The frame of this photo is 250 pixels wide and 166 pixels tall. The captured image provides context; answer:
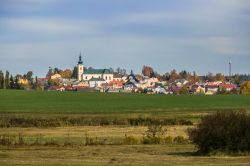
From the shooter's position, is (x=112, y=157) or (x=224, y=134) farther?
(x=224, y=134)

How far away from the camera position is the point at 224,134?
96.0 ft

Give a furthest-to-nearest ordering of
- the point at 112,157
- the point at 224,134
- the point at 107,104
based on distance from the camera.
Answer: the point at 107,104 → the point at 224,134 → the point at 112,157

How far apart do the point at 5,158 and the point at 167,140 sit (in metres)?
14.1

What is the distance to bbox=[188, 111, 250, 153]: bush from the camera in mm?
29375

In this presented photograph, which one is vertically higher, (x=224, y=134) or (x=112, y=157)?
(x=224, y=134)

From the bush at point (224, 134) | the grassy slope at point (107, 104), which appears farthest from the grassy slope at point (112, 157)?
the grassy slope at point (107, 104)

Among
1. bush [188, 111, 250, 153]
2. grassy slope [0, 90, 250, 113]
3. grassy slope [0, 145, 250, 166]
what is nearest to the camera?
grassy slope [0, 145, 250, 166]

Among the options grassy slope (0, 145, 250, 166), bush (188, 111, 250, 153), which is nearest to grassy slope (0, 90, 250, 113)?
grassy slope (0, 145, 250, 166)

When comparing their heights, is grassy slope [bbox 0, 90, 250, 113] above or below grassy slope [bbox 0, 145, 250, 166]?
above

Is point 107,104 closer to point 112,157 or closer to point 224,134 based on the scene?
point 224,134

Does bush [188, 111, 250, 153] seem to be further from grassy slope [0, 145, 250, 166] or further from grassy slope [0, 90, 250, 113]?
grassy slope [0, 90, 250, 113]

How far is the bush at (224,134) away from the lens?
29.4 meters

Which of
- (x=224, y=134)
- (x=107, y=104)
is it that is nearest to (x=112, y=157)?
(x=224, y=134)

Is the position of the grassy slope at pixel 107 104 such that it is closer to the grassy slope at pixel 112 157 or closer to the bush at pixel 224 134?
the grassy slope at pixel 112 157
